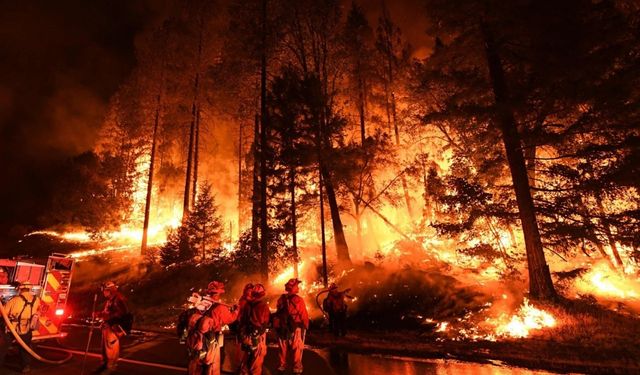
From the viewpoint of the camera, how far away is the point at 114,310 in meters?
8.27

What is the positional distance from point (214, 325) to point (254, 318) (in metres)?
1.09

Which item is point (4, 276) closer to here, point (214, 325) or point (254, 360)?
point (214, 325)

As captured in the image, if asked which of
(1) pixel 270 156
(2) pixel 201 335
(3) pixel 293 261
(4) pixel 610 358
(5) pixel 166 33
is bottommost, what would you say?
(4) pixel 610 358

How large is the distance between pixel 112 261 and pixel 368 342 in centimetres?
2376

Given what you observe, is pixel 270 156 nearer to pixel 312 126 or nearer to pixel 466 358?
pixel 312 126

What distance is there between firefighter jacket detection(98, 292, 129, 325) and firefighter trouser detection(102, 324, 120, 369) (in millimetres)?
190

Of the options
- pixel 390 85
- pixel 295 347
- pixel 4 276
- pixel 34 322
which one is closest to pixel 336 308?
pixel 295 347

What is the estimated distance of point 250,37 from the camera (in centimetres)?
2022

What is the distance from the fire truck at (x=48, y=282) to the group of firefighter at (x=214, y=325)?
1.14 ft

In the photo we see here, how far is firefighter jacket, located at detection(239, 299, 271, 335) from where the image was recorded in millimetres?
6949

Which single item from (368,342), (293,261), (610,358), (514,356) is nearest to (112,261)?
(293,261)

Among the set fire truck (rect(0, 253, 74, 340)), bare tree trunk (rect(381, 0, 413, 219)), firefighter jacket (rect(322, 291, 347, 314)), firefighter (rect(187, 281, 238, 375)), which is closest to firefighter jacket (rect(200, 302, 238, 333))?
firefighter (rect(187, 281, 238, 375))

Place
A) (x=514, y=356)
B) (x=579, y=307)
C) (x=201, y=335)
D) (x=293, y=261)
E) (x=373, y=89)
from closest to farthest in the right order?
(x=201, y=335)
(x=514, y=356)
(x=579, y=307)
(x=293, y=261)
(x=373, y=89)

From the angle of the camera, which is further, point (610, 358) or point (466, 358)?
point (466, 358)
